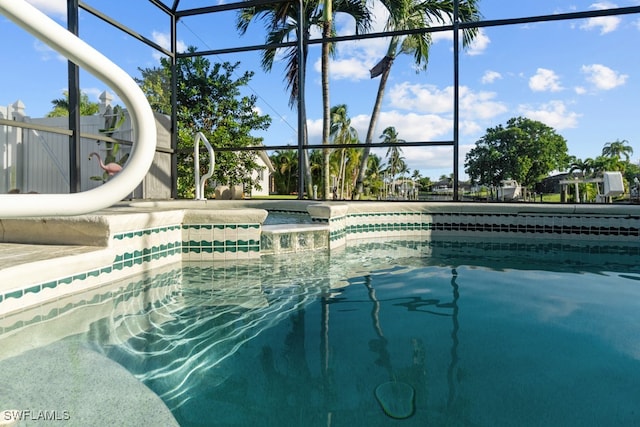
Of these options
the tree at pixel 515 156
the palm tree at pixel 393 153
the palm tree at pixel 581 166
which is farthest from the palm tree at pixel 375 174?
the palm tree at pixel 581 166

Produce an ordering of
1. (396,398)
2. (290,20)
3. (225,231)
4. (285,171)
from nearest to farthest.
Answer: (396,398) → (225,231) → (290,20) → (285,171)

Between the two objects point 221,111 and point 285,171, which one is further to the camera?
point 285,171

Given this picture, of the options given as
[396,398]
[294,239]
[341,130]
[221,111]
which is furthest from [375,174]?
[396,398]

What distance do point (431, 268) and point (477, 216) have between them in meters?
2.45

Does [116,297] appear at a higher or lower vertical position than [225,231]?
lower

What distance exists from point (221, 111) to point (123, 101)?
509 inches

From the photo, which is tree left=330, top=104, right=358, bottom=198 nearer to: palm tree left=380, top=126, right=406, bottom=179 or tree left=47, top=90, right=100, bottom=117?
palm tree left=380, top=126, right=406, bottom=179

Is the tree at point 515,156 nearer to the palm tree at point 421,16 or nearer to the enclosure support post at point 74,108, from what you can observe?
the palm tree at point 421,16

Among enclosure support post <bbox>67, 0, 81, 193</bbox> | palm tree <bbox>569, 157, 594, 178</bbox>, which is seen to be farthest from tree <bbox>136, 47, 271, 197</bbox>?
palm tree <bbox>569, 157, 594, 178</bbox>

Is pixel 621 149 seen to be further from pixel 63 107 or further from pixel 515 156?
pixel 63 107

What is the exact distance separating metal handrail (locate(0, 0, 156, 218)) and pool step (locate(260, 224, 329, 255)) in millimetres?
2995

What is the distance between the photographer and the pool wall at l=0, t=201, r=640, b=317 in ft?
7.55

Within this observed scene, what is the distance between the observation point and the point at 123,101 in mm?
781

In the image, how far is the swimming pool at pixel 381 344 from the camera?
4.06 feet
